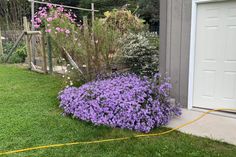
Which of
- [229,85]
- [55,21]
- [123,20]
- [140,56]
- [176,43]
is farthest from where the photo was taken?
[123,20]

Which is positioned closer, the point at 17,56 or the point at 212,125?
the point at 212,125

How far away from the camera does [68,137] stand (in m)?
3.84

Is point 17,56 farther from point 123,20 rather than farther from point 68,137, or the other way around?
point 68,137

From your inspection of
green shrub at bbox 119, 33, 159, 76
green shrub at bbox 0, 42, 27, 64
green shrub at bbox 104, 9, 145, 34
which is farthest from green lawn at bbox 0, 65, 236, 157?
green shrub at bbox 0, 42, 27, 64

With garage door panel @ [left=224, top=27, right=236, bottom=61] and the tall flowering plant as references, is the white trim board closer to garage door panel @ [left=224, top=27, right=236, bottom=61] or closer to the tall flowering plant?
garage door panel @ [left=224, top=27, right=236, bottom=61]

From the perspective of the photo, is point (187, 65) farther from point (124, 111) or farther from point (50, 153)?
point (50, 153)

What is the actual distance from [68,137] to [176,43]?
256cm

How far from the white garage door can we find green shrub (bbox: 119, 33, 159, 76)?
1.75 meters

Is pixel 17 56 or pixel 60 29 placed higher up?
pixel 60 29

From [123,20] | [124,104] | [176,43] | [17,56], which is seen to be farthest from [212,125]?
[17,56]

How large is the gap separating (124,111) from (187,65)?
157 centimetres

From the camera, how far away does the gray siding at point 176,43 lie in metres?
4.85

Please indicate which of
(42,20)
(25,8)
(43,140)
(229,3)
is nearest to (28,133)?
(43,140)

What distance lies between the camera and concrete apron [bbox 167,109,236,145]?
151 inches
